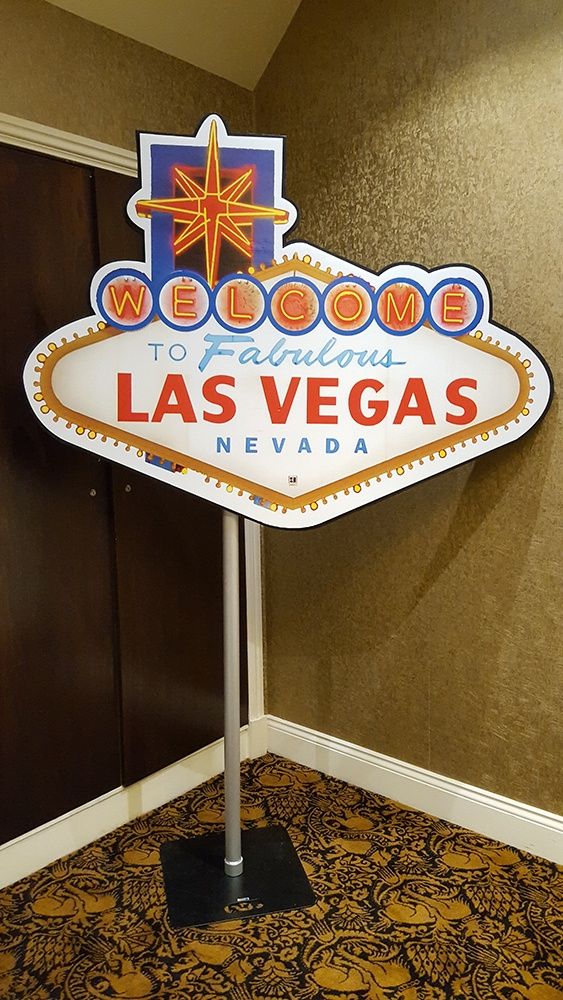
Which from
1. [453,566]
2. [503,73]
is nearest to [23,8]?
[503,73]

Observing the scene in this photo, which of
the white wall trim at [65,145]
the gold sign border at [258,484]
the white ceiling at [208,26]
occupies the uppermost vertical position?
the white ceiling at [208,26]

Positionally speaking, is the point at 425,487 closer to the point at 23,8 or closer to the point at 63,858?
the point at 63,858

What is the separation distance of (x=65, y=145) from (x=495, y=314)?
1219mm

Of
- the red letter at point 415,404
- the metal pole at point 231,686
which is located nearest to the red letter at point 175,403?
the metal pole at point 231,686

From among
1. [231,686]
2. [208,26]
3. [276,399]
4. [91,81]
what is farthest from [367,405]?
[208,26]

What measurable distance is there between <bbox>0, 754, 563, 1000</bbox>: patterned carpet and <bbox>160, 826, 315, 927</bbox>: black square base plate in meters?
0.03

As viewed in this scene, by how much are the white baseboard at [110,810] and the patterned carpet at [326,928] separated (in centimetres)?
3

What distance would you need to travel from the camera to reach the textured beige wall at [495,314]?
Result: 196cm

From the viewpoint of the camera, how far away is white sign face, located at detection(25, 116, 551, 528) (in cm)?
170

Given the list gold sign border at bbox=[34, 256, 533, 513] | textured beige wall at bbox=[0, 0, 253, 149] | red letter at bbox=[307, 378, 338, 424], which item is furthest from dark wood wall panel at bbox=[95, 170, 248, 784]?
red letter at bbox=[307, 378, 338, 424]

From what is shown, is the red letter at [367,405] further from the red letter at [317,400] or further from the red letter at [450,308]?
the red letter at [450,308]

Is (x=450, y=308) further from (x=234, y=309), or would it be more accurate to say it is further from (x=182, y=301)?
(x=182, y=301)

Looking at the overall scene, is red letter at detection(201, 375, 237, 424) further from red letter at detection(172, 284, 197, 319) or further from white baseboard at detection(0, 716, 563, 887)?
white baseboard at detection(0, 716, 563, 887)

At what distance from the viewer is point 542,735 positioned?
208cm
